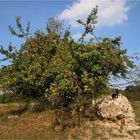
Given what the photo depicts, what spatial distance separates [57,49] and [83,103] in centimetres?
349

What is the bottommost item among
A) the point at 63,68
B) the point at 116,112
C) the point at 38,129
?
the point at 38,129

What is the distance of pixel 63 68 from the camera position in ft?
65.8

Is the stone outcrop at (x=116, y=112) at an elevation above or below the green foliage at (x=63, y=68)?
below

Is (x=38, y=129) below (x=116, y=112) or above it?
below

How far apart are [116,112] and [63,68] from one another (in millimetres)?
3708

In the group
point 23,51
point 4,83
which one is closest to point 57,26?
point 23,51

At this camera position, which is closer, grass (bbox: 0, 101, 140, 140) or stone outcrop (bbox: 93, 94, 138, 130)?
grass (bbox: 0, 101, 140, 140)

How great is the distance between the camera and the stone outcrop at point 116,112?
20250mm

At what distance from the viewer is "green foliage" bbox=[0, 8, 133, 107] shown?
784 inches

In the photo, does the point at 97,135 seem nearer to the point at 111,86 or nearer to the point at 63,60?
the point at 111,86

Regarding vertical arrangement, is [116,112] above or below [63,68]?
below

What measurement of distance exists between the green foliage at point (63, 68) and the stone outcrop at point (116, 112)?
0.77 metres

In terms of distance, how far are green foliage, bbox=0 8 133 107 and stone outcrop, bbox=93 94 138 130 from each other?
77 centimetres

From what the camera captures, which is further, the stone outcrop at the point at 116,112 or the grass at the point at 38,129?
the stone outcrop at the point at 116,112
